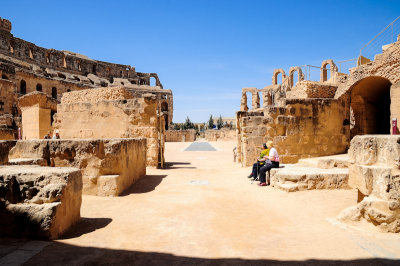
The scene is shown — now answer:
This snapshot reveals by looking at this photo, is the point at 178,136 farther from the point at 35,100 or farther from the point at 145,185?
the point at 145,185

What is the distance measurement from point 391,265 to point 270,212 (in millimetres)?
2080

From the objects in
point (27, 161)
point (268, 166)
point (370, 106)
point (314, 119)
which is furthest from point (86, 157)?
point (370, 106)

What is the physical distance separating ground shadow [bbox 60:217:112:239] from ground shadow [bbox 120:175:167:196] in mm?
1657

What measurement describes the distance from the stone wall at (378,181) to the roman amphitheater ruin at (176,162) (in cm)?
1

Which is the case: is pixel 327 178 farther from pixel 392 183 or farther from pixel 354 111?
pixel 354 111

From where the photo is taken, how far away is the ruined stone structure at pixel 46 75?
19719mm

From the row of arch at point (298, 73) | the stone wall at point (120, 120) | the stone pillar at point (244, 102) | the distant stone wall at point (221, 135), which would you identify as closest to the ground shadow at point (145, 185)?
the stone wall at point (120, 120)

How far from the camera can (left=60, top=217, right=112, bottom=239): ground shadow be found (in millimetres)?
3227

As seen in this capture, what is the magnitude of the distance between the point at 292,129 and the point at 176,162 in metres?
5.65

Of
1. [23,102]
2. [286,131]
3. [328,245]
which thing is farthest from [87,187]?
[23,102]

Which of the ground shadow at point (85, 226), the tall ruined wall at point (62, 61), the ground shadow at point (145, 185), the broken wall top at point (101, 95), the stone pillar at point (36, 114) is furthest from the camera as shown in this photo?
the tall ruined wall at point (62, 61)

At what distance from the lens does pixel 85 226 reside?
3.56m

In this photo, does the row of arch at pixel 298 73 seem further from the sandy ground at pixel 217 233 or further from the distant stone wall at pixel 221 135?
the sandy ground at pixel 217 233

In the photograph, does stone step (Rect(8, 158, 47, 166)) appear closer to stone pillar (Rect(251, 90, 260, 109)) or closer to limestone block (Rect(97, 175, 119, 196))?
limestone block (Rect(97, 175, 119, 196))
